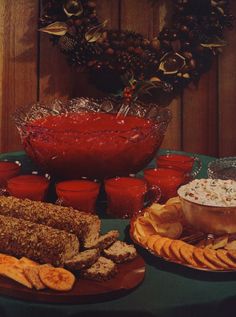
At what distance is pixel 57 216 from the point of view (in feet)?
3.52

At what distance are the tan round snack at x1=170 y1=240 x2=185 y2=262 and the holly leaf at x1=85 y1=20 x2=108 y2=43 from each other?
1650mm

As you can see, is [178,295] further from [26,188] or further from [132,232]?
[26,188]

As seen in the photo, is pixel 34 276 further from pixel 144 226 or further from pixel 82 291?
pixel 144 226

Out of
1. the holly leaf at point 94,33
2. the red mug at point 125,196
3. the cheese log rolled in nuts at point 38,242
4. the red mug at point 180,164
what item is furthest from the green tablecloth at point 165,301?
the holly leaf at point 94,33

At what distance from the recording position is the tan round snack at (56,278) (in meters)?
0.85

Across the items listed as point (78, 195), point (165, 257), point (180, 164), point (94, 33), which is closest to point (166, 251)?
point (165, 257)

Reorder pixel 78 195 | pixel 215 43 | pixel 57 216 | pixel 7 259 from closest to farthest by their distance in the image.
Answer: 1. pixel 7 259
2. pixel 57 216
3. pixel 78 195
4. pixel 215 43

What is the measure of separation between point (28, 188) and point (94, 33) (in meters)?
1.36

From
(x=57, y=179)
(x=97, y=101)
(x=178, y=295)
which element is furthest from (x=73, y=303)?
(x=97, y=101)

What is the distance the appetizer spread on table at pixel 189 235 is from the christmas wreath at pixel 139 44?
1.33 m

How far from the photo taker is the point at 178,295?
880 mm

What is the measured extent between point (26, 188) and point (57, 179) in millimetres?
227

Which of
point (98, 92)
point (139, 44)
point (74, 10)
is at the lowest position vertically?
point (98, 92)

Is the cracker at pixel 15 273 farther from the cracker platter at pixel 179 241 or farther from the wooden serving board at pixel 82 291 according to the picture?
the cracker platter at pixel 179 241
